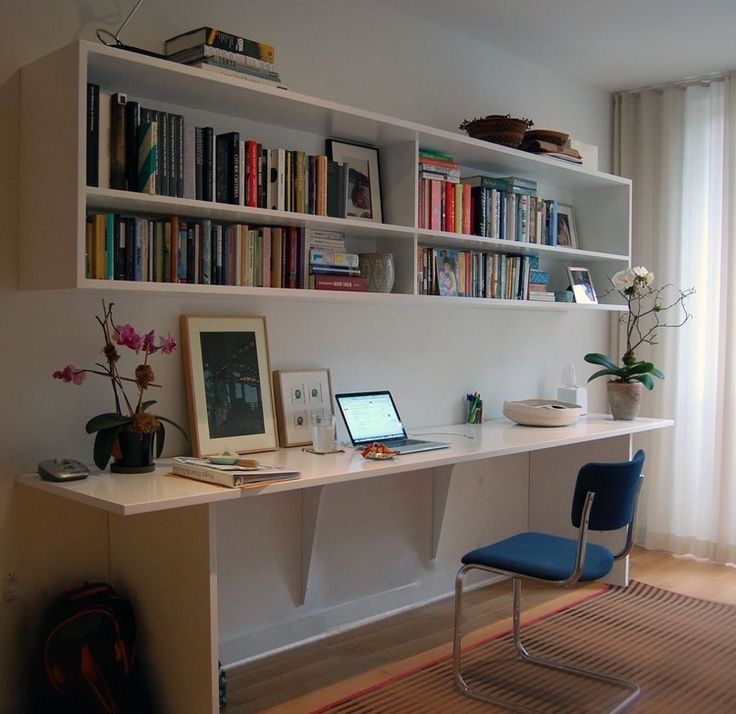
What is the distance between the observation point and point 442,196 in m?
3.26

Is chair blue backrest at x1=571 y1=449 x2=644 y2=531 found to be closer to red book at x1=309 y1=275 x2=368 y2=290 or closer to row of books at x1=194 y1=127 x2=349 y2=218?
red book at x1=309 y1=275 x2=368 y2=290

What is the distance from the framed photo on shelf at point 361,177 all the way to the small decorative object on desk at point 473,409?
97 cm

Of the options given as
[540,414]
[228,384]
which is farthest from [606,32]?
[228,384]

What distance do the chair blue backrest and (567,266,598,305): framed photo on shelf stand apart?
140 cm

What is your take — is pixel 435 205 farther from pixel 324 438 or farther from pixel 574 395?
pixel 574 395

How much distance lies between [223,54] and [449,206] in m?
1.11

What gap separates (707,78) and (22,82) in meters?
3.31

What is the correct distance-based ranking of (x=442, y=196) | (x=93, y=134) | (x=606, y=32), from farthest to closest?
1. (x=606, y=32)
2. (x=442, y=196)
3. (x=93, y=134)

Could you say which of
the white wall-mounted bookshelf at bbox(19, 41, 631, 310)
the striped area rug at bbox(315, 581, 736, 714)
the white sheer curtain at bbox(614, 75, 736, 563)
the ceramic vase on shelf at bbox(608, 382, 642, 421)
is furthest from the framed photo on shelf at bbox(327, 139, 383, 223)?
the white sheer curtain at bbox(614, 75, 736, 563)

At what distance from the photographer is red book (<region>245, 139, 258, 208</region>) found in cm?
262

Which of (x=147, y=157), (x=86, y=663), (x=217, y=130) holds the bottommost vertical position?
(x=86, y=663)

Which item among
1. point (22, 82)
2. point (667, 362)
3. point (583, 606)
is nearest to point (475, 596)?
point (583, 606)

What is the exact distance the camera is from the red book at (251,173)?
262cm

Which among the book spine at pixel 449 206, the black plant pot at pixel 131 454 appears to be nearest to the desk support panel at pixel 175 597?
the black plant pot at pixel 131 454
